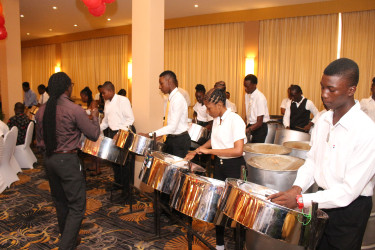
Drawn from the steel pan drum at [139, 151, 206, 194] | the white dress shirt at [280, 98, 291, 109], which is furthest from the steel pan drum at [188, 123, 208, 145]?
the white dress shirt at [280, 98, 291, 109]

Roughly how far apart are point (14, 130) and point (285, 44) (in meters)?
4.34

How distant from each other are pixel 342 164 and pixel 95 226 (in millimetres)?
1871

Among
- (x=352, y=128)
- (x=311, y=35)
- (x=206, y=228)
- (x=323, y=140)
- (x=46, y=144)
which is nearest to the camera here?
(x=352, y=128)

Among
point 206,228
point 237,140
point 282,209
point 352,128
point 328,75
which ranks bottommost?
point 206,228

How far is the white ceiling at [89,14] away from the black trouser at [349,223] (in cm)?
460

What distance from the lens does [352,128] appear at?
3.19ft

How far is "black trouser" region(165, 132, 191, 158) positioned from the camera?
8.26ft

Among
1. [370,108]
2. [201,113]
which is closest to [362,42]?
[370,108]

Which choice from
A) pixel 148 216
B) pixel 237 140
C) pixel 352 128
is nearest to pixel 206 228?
pixel 148 216

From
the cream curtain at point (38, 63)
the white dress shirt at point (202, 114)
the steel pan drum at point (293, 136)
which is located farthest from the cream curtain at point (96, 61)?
the steel pan drum at point (293, 136)

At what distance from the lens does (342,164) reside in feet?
3.23

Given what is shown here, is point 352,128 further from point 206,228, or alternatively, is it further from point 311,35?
point 311,35

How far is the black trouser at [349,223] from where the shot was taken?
1.03 m

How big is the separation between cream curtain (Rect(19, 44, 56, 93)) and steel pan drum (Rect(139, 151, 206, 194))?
856 centimetres
